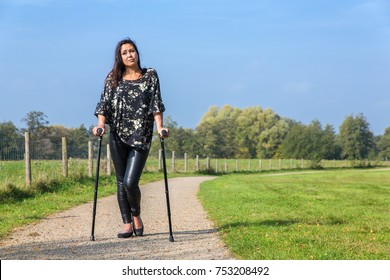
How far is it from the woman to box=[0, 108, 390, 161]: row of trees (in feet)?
177

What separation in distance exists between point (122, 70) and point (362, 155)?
91.5 meters

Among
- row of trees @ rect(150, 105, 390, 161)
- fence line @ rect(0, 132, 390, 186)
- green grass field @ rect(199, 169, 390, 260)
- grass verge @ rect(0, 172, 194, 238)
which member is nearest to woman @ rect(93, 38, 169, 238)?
green grass field @ rect(199, 169, 390, 260)

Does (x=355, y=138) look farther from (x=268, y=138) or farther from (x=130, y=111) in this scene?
(x=130, y=111)

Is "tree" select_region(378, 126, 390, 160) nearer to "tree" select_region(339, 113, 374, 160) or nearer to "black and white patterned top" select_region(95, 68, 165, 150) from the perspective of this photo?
"tree" select_region(339, 113, 374, 160)

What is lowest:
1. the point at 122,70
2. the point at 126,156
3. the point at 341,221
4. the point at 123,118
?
the point at 341,221

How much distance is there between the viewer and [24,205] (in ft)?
41.9

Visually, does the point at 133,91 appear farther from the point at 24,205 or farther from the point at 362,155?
the point at 362,155

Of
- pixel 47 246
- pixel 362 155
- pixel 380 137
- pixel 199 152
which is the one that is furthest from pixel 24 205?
pixel 380 137

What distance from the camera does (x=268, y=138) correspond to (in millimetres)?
95188

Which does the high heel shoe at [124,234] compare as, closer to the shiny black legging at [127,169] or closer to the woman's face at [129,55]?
the shiny black legging at [127,169]

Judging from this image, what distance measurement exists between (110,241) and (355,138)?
90262 millimetres

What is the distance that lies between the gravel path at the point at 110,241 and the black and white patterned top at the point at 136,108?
51.5 inches

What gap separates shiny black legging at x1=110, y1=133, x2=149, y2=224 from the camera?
7172 mm
